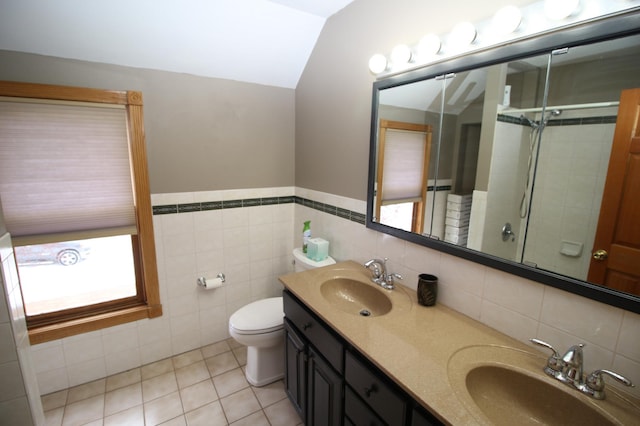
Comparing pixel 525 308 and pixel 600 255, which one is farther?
pixel 525 308

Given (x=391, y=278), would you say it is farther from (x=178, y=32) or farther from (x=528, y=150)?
(x=178, y=32)

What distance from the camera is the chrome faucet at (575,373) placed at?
0.94m

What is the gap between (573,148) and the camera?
3.48 ft

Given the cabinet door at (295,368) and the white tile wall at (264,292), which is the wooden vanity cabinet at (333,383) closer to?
the cabinet door at (295,368)

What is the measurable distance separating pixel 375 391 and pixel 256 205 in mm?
1771

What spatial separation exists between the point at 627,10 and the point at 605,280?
0.81 meters

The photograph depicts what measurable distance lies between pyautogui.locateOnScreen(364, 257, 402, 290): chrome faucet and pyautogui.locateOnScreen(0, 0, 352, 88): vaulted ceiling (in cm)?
156

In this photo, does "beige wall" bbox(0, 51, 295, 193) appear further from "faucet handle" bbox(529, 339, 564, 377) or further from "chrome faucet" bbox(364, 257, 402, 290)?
"faucet handle" bbox(529, 339, 564, 377)

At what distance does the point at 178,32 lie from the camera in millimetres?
1857

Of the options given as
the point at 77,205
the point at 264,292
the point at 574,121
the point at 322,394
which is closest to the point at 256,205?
the point at 264,292

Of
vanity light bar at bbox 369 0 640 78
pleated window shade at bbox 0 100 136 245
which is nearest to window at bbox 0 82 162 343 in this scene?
pleated window shade at bbox 0 100 136 245

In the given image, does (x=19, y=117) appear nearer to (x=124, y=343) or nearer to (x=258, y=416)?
(x=124, y=343)

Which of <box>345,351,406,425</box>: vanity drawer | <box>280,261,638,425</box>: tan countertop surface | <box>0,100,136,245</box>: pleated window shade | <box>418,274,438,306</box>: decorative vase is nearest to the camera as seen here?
<box>280,261,638,425</box>: tan countertop surface

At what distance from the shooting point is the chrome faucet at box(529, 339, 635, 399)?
3.09 feet
